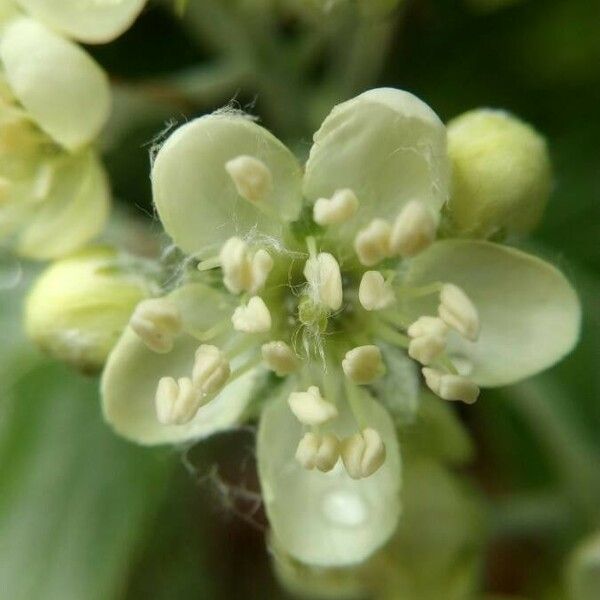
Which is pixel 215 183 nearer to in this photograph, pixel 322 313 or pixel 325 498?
pixel 322 313

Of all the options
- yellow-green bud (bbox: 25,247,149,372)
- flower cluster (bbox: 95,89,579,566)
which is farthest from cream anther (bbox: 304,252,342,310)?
yellow-green bud (bbox: 25,247,149,372)

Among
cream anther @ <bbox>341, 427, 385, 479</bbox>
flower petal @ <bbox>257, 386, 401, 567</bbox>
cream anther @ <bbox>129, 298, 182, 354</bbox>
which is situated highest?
cream anther @ <bbox>129, 298, 182, 354</bbox>

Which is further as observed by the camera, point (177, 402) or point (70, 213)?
point (70, 213)

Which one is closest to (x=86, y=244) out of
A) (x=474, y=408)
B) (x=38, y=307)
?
(x=38, y=307)

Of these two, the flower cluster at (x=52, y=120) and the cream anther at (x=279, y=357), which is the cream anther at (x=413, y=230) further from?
the flower cluster at (x=52, y=120)

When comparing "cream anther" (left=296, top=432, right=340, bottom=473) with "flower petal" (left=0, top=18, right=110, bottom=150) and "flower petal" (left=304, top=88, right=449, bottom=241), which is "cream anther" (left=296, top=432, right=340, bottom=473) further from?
"flower petal" (left=0, top=18, right=110, bottom=150)

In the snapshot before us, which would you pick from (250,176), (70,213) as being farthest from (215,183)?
(70,213)
